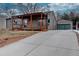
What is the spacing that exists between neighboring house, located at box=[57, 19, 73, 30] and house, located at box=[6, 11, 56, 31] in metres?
0.10

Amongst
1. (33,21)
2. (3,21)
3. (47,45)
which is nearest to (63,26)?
(47,45)

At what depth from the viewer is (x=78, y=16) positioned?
5148 mm

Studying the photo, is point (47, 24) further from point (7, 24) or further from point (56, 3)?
point (7, 24)

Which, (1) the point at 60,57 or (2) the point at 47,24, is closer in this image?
(1) the point at 60,57

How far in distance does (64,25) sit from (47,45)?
0.50 metres

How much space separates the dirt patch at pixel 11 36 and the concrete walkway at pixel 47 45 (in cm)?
8

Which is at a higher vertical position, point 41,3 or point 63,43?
point 41,3

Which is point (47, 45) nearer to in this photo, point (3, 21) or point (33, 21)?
point (33, 21)

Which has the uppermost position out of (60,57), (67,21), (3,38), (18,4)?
(18,4)

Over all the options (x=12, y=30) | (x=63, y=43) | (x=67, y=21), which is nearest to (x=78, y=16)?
(x=67, y=21)

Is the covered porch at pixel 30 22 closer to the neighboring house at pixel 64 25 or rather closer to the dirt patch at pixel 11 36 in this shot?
the dirt patch at pixel 11 36

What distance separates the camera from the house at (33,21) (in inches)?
203

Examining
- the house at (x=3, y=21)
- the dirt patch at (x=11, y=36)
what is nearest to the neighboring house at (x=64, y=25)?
the dirt patch at (x=11, y=36)

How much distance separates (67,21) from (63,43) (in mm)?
424
